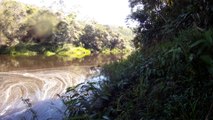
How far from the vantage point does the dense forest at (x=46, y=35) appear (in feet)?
74.4

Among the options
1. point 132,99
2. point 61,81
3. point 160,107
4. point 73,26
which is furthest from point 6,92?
point 73,26

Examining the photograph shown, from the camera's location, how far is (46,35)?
80.8 feet

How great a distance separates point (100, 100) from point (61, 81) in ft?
17.1

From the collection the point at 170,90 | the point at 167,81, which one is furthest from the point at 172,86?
the point at 167,81

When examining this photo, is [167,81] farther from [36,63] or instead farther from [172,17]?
[36,63]

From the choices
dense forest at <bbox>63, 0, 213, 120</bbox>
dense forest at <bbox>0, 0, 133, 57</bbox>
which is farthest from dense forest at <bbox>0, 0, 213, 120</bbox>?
dense forest at <bbox>0, 0, 133, 57</bbox>

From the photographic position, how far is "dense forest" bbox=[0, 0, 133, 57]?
2269 centimetres

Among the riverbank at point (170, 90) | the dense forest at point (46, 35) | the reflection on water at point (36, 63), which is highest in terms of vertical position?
the dense forest at point (46, 35)

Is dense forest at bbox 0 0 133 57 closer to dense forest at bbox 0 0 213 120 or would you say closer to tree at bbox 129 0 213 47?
tree at bbox 129 0 213 47

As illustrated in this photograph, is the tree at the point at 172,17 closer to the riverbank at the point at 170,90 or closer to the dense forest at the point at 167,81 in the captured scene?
the dense forest at the point at 167,81

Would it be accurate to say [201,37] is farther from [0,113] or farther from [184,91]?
[0,113]

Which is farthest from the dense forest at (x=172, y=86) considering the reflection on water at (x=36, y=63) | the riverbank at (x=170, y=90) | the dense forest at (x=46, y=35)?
the dense forest at (x=46, y=35)

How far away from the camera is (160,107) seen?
9.99 ft

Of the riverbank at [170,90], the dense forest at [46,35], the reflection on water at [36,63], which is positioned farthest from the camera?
the dense forest at [46,35]
